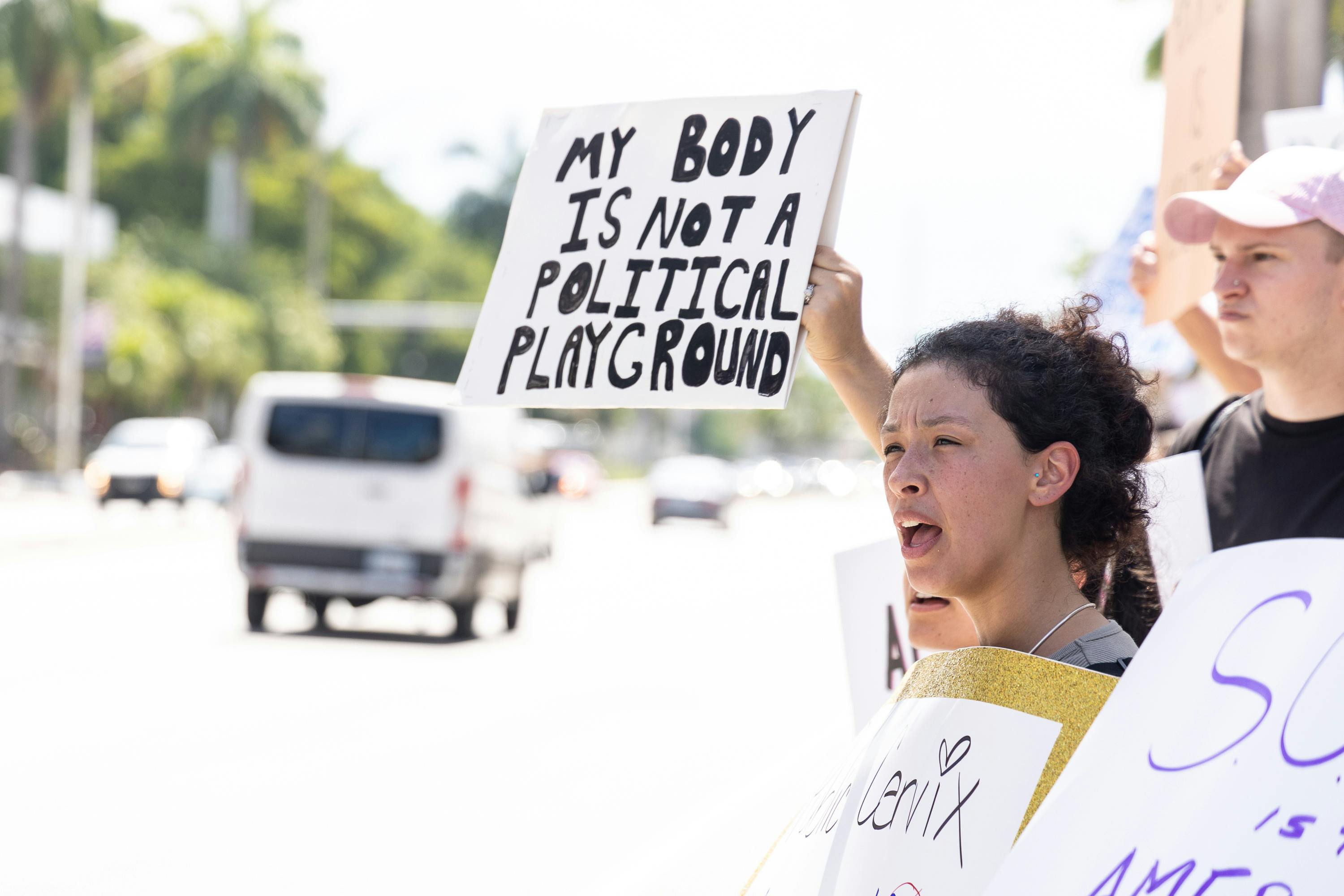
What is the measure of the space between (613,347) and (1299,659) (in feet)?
5.12

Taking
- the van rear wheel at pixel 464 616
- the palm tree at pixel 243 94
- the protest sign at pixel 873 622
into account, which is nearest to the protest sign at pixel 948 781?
the protest sign at pixel 873 622

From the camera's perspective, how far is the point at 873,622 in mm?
3439

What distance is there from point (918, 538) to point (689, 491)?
118 feet

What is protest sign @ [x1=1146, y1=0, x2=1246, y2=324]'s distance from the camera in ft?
12.9

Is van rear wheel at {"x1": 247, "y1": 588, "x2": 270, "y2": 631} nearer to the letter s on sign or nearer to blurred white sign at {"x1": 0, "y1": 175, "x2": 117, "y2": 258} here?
the letter s on sign

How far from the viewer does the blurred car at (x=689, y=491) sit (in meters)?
37.8

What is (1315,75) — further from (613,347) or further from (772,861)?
(772,861)

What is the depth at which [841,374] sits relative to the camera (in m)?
2.77

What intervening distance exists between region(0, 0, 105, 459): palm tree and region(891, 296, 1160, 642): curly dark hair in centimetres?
3838

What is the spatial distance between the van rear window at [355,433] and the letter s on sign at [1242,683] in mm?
12610

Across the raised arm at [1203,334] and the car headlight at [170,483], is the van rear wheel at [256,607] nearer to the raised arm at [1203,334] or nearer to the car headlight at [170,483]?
the raised arm at [1203,334]

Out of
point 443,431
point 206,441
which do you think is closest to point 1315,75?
point 443,431

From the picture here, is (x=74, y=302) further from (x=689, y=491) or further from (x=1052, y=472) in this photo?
(x=1052, y=472)

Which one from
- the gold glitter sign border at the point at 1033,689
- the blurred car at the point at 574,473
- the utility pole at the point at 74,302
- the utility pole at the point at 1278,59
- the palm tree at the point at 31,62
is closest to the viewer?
the gold glitter sign border at the point at 1033,689
